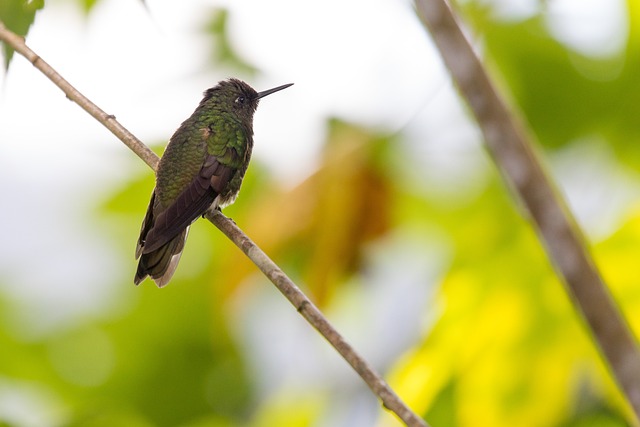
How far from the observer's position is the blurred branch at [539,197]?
0.95 metres

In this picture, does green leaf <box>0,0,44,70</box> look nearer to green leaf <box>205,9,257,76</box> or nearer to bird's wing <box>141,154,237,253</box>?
bird's wing <box>141,154,237,253</box>

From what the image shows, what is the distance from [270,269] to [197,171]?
1.11 m

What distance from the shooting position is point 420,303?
3.72 m

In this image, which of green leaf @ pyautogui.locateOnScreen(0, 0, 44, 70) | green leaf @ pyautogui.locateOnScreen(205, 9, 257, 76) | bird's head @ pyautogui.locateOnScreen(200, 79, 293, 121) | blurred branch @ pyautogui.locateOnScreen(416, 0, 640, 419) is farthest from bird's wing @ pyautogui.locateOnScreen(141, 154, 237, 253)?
green leaf @ pyautogui.locateOnScreen(205, 9, 257, 76)

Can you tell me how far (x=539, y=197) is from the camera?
108 centimetres

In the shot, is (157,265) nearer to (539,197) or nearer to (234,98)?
(234,98)

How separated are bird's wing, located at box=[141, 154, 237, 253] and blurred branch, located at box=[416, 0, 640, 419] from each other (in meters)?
1.20

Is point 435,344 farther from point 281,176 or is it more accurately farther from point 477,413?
point 281,176

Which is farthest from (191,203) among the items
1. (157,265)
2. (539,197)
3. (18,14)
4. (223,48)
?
(223,48)

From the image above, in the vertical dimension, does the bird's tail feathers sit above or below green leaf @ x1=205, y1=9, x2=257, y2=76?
below

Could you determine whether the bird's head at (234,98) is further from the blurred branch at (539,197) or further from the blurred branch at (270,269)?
the blurred branch at (539,197)

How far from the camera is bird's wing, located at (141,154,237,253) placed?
2228 mm

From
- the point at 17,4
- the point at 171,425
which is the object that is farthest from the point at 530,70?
the point at 17,4

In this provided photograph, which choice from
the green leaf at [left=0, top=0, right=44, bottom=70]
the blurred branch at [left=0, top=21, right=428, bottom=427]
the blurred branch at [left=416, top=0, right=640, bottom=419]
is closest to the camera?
the blurred branch at [left=416, top=0, right=640, bottom=419]
